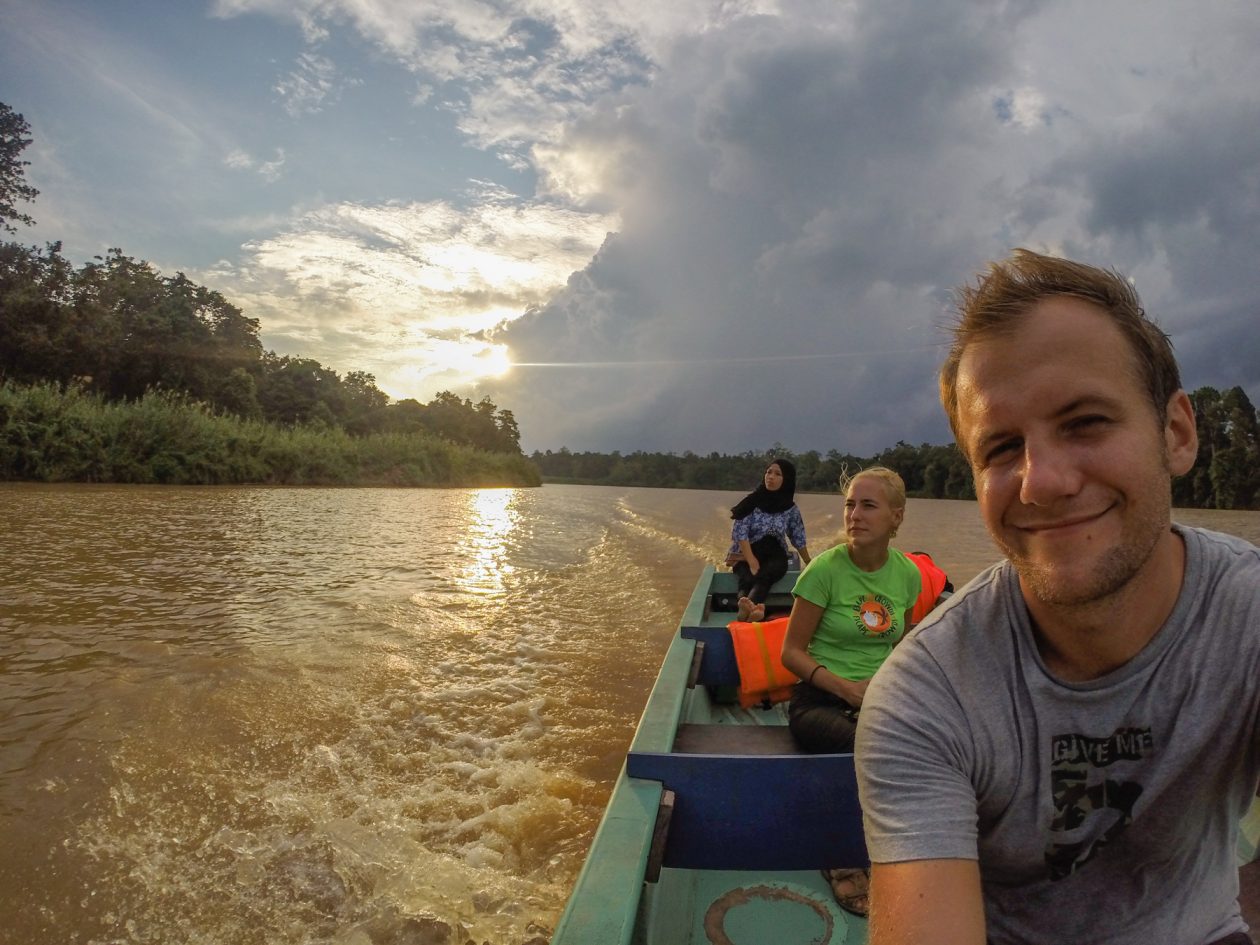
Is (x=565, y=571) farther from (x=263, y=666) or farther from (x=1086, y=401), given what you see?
(x=1086, y=401)

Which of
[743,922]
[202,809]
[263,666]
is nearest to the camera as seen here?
[743,922]

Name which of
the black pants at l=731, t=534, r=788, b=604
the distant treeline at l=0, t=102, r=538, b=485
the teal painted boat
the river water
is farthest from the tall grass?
the teal painted boat

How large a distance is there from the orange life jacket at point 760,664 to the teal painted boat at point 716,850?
102 centimetres

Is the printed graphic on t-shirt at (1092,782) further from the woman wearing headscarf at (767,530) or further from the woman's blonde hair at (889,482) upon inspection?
the woman wearing headscarf at (767,530)

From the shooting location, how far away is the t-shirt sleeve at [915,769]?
91cm

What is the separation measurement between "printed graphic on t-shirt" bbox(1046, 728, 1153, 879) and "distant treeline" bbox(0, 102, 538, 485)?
16056mm

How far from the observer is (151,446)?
1471cm

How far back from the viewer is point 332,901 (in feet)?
7.16

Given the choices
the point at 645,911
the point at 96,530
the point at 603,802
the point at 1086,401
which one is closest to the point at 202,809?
the point at 603,802

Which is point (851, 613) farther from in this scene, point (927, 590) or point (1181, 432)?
point (1181, 432)

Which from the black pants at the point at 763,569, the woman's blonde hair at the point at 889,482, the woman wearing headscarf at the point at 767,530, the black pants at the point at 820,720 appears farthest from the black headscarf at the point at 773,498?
the black pants at the point at 820,720

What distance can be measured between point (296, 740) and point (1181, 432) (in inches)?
136

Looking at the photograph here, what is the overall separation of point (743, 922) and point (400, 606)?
4.57 metres

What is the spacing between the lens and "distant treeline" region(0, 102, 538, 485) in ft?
44.4
